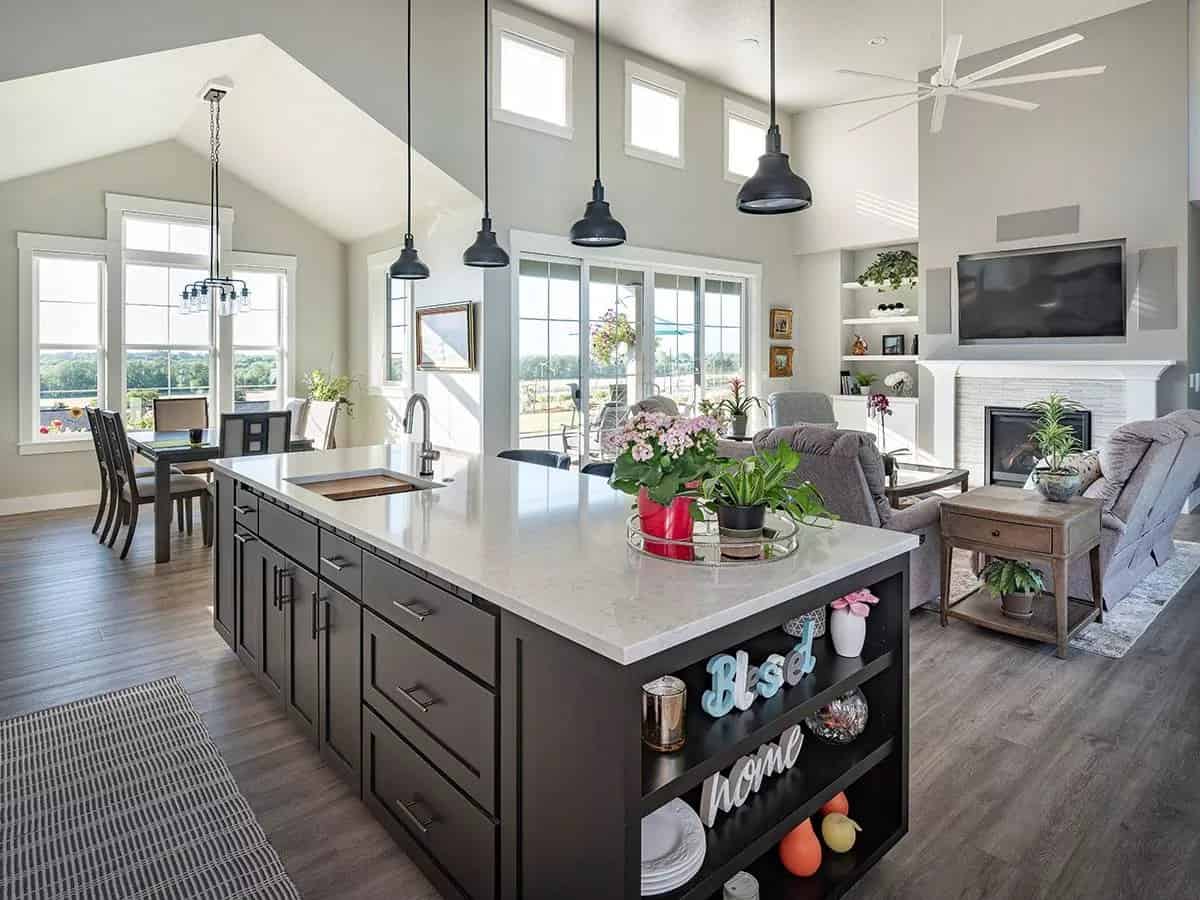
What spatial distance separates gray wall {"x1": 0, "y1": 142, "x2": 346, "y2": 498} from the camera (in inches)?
250

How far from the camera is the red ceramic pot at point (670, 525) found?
1713 mm

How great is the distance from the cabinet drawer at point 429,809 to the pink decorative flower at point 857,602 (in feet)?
3.14

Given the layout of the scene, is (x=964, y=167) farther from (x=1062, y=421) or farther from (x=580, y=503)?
(x=580, y=503)

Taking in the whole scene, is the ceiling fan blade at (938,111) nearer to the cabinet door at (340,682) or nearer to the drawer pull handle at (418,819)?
the cabinet door at (340,682)

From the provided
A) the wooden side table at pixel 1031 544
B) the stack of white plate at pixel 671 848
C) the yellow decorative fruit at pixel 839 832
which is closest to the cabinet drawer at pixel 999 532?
the wooden side table at pixel 1031 544

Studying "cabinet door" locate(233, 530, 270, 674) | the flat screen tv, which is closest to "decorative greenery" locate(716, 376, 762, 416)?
the flat screen tv

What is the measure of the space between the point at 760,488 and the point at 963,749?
1.51 meters

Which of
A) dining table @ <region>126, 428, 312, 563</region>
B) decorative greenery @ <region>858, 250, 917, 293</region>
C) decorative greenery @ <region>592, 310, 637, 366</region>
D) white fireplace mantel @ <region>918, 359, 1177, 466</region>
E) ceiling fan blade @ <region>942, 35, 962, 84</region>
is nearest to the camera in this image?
ceiling fan blade @ <region>942, 35, 962, 84</region>

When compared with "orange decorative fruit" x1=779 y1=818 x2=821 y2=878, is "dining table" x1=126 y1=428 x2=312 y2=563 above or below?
above

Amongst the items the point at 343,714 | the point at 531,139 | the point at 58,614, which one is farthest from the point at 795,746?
the point at 531,139

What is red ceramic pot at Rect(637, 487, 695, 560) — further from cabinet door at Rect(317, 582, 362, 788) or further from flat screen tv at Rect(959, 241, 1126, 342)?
flat screen tv at Rect(959, 241, 1126, 342)

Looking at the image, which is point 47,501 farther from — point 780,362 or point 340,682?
point 780,362

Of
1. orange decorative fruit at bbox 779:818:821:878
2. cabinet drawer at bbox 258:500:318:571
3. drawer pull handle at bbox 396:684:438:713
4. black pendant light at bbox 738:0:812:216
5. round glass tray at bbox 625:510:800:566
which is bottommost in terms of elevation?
orange decorative fruit at bbox 779:818:821:878

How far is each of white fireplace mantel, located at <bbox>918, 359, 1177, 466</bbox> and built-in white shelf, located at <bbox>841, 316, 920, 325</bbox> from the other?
85 cm
